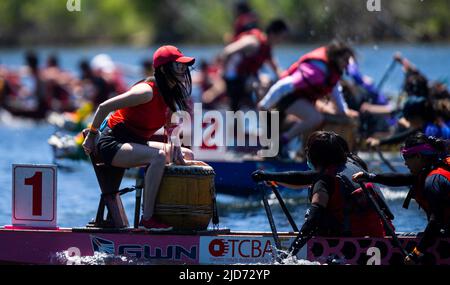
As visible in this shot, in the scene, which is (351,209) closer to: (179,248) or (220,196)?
(179,248)

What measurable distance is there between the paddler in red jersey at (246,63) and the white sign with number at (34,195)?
825 centimetres

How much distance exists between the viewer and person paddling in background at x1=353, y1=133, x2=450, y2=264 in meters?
9.45

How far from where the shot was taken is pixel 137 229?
1015 centimetres

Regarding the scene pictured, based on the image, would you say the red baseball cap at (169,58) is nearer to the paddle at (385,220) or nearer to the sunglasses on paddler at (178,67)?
the sunglasses on paddler at (178,67)

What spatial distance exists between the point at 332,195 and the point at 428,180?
2.56 feet

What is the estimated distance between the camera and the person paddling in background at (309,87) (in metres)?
14.6

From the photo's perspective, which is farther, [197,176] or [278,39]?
[278,39]

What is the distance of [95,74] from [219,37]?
96.0ft

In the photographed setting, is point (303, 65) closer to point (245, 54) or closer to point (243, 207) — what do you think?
point (243, 207)

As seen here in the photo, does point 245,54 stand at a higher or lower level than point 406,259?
higher

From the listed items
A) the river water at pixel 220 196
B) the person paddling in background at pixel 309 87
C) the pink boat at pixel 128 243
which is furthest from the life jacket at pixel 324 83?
the pink boat at pixel 128 243

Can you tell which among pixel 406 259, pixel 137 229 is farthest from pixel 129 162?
pixel 406 259

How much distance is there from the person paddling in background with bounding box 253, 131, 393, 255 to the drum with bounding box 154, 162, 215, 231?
1.63 ft
